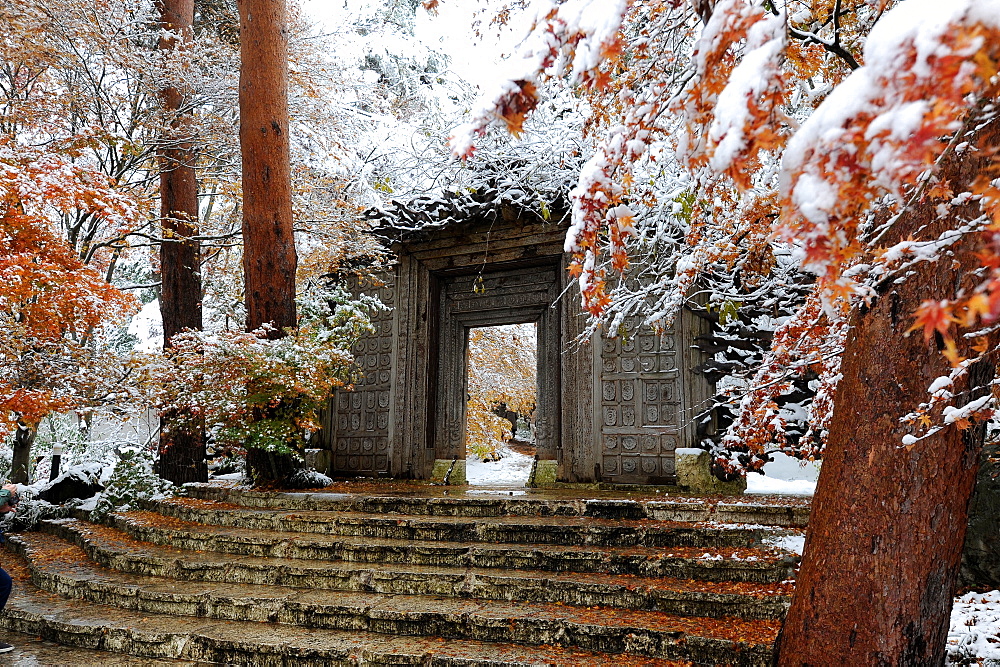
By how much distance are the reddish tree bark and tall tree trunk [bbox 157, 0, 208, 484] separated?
4.38 feet

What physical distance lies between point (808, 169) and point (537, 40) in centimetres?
106

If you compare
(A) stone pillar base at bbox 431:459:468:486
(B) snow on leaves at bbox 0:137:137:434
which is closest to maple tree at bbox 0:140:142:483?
(B) snow on leaves at bbox 0:137:137:434

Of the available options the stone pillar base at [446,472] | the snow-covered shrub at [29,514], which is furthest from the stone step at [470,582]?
the stone pillar base at [446,472]

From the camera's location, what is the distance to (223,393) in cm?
654

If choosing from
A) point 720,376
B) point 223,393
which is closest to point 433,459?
point 223,393

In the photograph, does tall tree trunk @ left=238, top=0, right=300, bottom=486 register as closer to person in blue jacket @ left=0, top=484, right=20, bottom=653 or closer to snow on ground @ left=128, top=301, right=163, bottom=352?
person in blue jacket @ left=0, top=484, right=20, bottom=653

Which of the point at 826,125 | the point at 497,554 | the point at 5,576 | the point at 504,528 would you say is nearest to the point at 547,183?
the point at 504,528

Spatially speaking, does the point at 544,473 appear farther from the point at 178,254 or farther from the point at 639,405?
the point at 178,254

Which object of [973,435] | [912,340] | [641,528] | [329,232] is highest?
[329,232]

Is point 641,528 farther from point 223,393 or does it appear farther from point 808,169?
point 223,393

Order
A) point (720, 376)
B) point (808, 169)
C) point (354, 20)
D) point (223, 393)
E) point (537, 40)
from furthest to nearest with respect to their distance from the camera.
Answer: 1. point (354, 20)
2. point (720, 376)
3. point (223, 393)
4. point (537, 40)
5. point (808, 169)

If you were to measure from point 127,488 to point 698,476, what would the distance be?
20.8 feet

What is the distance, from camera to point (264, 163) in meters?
7.18

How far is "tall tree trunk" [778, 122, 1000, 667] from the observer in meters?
2.22
